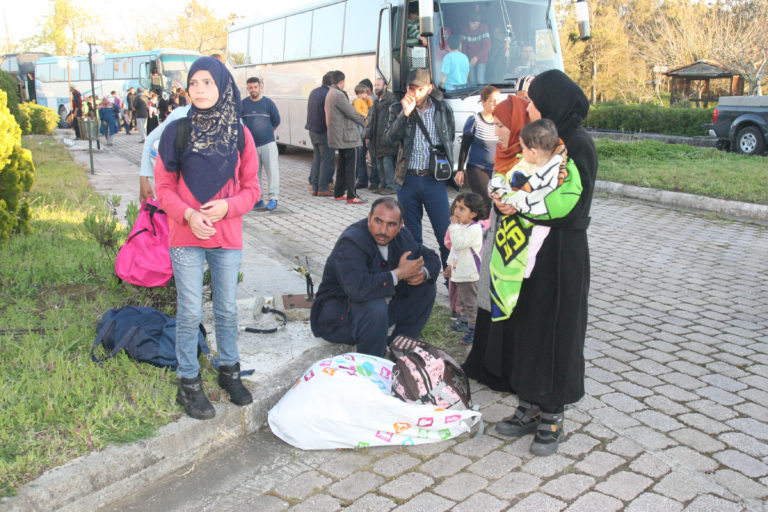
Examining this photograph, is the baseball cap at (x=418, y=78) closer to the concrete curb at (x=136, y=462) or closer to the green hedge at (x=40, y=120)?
the concrete curb at (x=136, y=462)

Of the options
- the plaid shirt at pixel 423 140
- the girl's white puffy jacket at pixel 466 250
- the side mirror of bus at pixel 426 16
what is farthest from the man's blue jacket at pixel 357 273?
the side mirror of bus at pixel 426 16

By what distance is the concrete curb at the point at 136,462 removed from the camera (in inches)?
114

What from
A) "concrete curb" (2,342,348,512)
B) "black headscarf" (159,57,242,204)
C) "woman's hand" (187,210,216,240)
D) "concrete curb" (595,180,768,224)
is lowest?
"concrete curb" (2,342,348,512)

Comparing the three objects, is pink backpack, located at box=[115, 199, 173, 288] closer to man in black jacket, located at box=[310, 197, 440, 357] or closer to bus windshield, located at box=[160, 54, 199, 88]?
man in black jacket, located at box=[310, 197, 440, 357]

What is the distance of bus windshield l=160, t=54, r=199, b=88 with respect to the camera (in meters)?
32.2

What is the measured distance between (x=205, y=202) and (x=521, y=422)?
6.77 feet

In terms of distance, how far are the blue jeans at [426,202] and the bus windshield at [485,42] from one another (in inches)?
230

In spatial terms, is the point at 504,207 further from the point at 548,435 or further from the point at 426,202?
the point at 426,202

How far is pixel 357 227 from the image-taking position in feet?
14.3

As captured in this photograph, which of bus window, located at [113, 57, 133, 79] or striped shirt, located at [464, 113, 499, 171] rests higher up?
bus window, located at [113, 57, 133, 79]

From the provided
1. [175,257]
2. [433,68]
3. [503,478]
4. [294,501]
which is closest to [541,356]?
[503,478]

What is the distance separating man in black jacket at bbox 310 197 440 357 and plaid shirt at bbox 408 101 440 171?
152 cm

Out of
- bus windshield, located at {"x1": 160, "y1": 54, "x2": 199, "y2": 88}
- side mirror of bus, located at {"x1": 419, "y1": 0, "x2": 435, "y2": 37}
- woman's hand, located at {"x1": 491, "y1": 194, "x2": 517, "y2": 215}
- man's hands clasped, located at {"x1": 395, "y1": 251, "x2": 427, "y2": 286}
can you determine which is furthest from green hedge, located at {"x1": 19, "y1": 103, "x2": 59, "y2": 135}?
woman's hand, located at {"x1": 491, "y1": 194, "x2": 517, "y2": 215}

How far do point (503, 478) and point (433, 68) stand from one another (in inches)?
363
